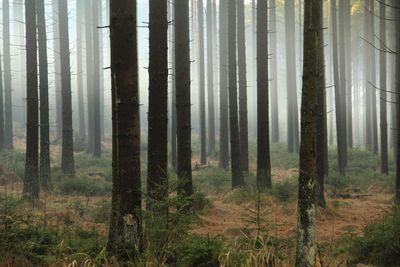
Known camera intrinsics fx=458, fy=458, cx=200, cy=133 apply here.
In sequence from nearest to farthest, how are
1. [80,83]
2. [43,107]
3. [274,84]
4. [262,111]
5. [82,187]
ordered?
[262,111], [82,187], [43,107], [80,83], [274,84]

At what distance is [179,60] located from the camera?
36.5 feet

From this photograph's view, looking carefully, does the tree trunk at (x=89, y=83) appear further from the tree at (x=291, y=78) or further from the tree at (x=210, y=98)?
the tree at (x=291, y=78)

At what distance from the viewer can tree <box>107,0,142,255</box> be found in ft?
18.7

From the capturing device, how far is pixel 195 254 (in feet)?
18.2

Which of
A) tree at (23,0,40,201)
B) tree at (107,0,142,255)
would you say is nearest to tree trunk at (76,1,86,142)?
tree at (23,0,40,201)

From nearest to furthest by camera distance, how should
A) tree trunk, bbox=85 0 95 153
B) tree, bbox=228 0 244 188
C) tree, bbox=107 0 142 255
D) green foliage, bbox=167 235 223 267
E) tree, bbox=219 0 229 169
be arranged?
green foliage, bbox=167 235 223 267, tree, bbox=107 0 142 255, tree, bbox=228 0 244 188, tree, bbox=219 0 229 169, tree trunk, bbox=85 0 95 153

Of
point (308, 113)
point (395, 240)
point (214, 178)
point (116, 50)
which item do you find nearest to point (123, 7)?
point (116, 50)

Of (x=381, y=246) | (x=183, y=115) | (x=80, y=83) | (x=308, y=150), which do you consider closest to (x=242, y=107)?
(x=183, y=115)

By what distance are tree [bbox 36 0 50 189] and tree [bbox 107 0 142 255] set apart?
29.4 ft

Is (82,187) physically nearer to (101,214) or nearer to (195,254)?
(101,214)

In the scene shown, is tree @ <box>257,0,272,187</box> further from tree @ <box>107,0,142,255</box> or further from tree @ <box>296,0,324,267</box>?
tree @ <box>296,0,324,267</box>

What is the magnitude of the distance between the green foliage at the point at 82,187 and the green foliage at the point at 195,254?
9.10 m

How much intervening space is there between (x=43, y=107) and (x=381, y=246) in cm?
1183

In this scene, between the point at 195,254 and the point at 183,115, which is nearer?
the point at 195,254
